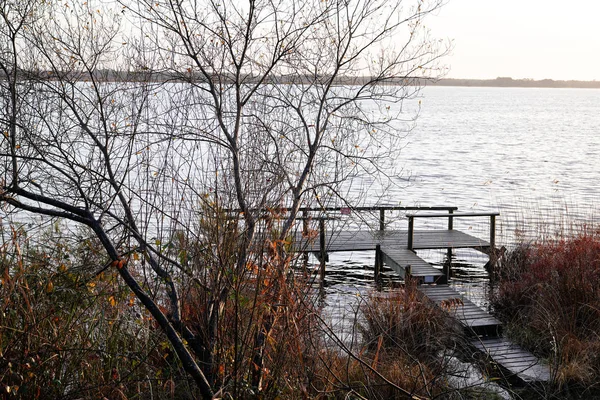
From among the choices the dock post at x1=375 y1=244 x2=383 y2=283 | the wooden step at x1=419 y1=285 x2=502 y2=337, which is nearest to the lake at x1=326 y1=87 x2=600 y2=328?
the dock post at x1=375 y1=244 x2=383 y2=283

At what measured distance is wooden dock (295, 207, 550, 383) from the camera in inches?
320

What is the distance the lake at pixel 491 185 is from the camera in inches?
607

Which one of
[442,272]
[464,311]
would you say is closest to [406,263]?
[442,272]

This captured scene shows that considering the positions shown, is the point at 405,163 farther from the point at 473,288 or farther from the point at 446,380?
the point at 446,380

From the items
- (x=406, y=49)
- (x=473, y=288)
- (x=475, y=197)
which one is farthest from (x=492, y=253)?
(x=475, y=197)

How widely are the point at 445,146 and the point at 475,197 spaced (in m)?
26.2

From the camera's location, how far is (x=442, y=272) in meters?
12.6

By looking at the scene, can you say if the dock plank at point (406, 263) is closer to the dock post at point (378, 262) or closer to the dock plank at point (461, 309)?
the dock post at point (378, 262)

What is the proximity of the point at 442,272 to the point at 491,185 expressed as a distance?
20.6 metres

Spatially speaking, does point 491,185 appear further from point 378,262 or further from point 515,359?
point 515,359

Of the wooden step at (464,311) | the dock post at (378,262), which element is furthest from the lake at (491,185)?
the wooden step at (464,311)

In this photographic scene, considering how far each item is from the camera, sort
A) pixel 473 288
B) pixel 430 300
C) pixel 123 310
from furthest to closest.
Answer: pixel 473 288, pixel 430 300, pixel 123 310

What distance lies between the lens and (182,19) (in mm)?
6652

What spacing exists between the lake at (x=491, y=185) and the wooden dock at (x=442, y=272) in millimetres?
720
